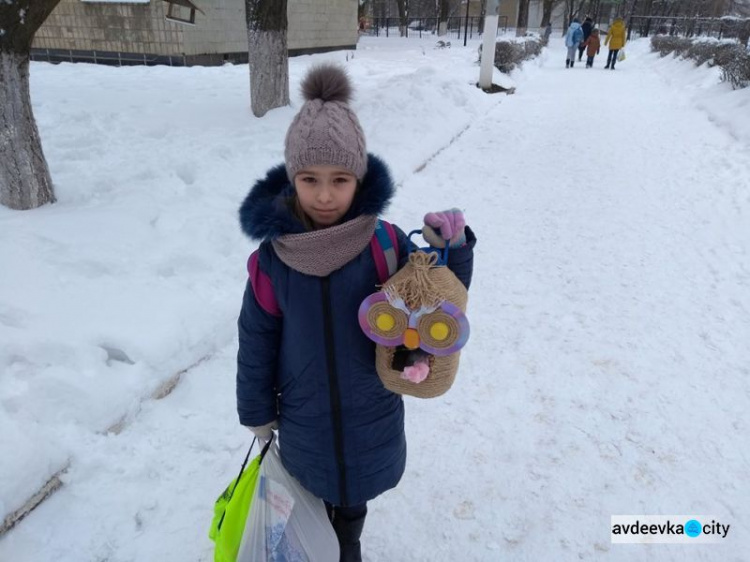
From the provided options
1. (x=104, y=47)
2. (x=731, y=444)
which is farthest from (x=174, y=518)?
(x=104, y=47)

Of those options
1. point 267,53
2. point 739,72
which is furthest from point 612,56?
point 267,53

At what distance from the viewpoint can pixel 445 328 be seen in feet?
4.43

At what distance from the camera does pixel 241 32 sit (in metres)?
13.9

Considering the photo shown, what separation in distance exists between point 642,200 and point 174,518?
18.4 ft

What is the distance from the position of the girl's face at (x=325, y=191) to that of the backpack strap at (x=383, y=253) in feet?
0.40

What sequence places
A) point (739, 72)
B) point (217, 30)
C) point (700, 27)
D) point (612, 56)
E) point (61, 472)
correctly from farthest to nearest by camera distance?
1. point (700, 27)
2. point (612, 56)
3. point (217, 30)
4. point (739, 72)
5. point (61, 472)

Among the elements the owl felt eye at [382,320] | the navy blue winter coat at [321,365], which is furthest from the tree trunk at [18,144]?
the owl felt eye at [382,320]

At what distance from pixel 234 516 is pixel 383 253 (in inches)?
37.0

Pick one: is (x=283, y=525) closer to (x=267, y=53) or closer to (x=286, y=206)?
(x=286, y=206)

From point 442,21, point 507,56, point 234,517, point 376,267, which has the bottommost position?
point 234,517

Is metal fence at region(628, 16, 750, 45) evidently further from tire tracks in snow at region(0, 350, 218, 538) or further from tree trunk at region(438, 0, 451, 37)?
tire tracks in snow at region(0, 350, 218, 538)

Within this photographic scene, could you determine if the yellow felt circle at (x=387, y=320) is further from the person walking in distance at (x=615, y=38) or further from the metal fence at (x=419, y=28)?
the metal fence at (x=419, y=28)

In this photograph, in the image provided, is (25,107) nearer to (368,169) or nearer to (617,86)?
(368,169)

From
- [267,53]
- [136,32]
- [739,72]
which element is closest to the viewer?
[267,53]
